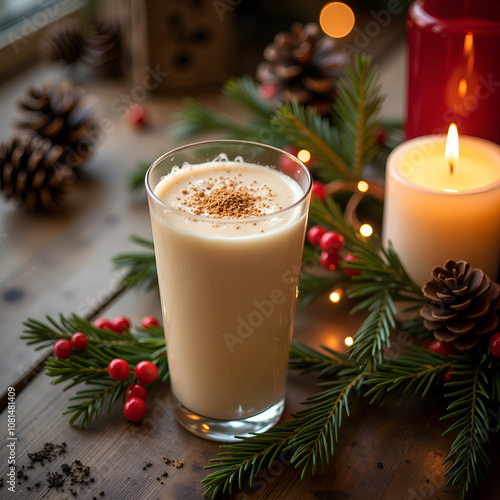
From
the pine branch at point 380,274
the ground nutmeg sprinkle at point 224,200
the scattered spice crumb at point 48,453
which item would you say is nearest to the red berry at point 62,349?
the scattered spice crumb at point 48,453

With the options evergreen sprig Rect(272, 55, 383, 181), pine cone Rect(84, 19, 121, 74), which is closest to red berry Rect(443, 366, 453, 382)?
evergreen sprig Rect(272, 55, 383, 181)

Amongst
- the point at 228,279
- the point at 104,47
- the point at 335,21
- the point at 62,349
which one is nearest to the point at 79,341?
the point at 62,349

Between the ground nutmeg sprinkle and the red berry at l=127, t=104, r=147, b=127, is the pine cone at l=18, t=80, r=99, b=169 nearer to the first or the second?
the red berry at l=127, t=104, r=147, b=127

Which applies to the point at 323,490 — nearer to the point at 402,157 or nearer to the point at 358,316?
the point at 358,316

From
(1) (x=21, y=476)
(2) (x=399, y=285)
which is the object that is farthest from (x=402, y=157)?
(1) (x=21, y=476)

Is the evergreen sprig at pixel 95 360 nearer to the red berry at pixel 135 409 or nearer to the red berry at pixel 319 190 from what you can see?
the red berry at pixel 135 409

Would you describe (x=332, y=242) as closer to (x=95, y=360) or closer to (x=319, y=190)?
(x=319, y=190)
